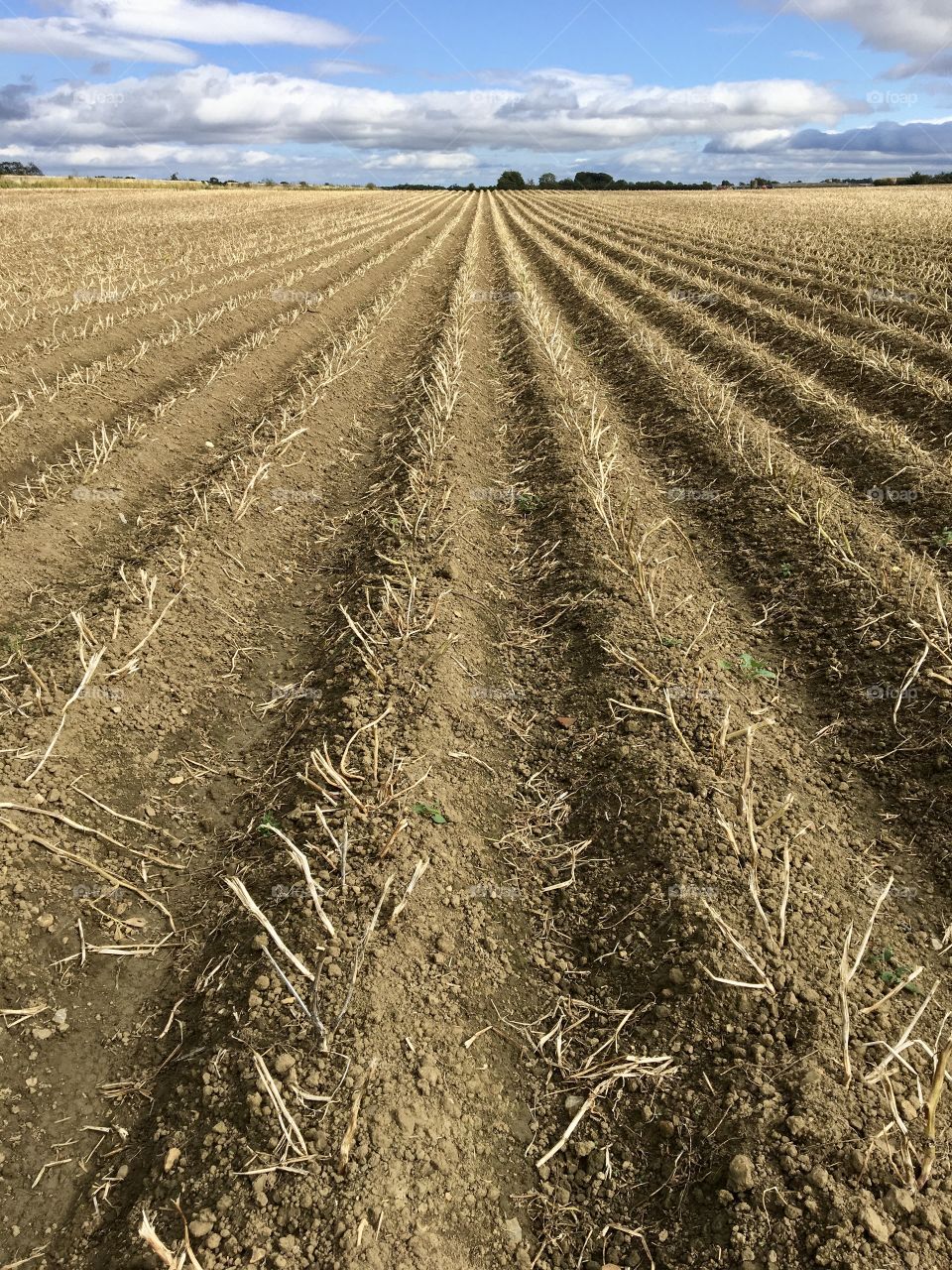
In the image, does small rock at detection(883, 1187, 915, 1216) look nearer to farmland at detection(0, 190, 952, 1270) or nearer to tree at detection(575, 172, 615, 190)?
farmland at detection(0, 190, 952, 1270)

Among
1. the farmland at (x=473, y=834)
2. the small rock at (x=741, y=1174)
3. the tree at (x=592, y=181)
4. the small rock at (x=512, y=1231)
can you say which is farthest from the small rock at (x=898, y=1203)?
the tree at (x=592, y=181)

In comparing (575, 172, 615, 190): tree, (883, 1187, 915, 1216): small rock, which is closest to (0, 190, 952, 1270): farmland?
(883, 1187, 915, 1216): small rock

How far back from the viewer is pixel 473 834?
11.3ft

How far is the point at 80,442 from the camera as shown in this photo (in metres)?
7.45

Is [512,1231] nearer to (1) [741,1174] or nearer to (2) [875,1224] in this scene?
(1) [741,1174]

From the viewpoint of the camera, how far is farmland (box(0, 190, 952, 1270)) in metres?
2.22

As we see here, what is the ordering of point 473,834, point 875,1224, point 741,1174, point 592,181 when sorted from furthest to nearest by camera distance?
point 592,181
point 473,834
point 741,1174
point 875,1224

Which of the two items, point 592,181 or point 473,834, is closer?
point 473,834

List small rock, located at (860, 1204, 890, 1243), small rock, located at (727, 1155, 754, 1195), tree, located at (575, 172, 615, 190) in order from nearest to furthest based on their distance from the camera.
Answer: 1. small rock, located at (860, 1204, 890, 1243)
2. small rock, located at (727, 1155, 754, 1195)
3. tree, located at (575, 172, 615, 190)

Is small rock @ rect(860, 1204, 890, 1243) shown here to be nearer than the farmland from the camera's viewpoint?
Yes

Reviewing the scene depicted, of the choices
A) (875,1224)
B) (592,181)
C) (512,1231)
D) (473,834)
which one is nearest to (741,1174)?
(875,1224)

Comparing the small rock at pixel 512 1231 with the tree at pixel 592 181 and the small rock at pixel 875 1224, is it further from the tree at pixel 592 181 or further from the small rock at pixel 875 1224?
the tree at pixel 592 181

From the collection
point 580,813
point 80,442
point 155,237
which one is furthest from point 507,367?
point 155,237

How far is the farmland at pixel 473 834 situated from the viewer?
2221mm
